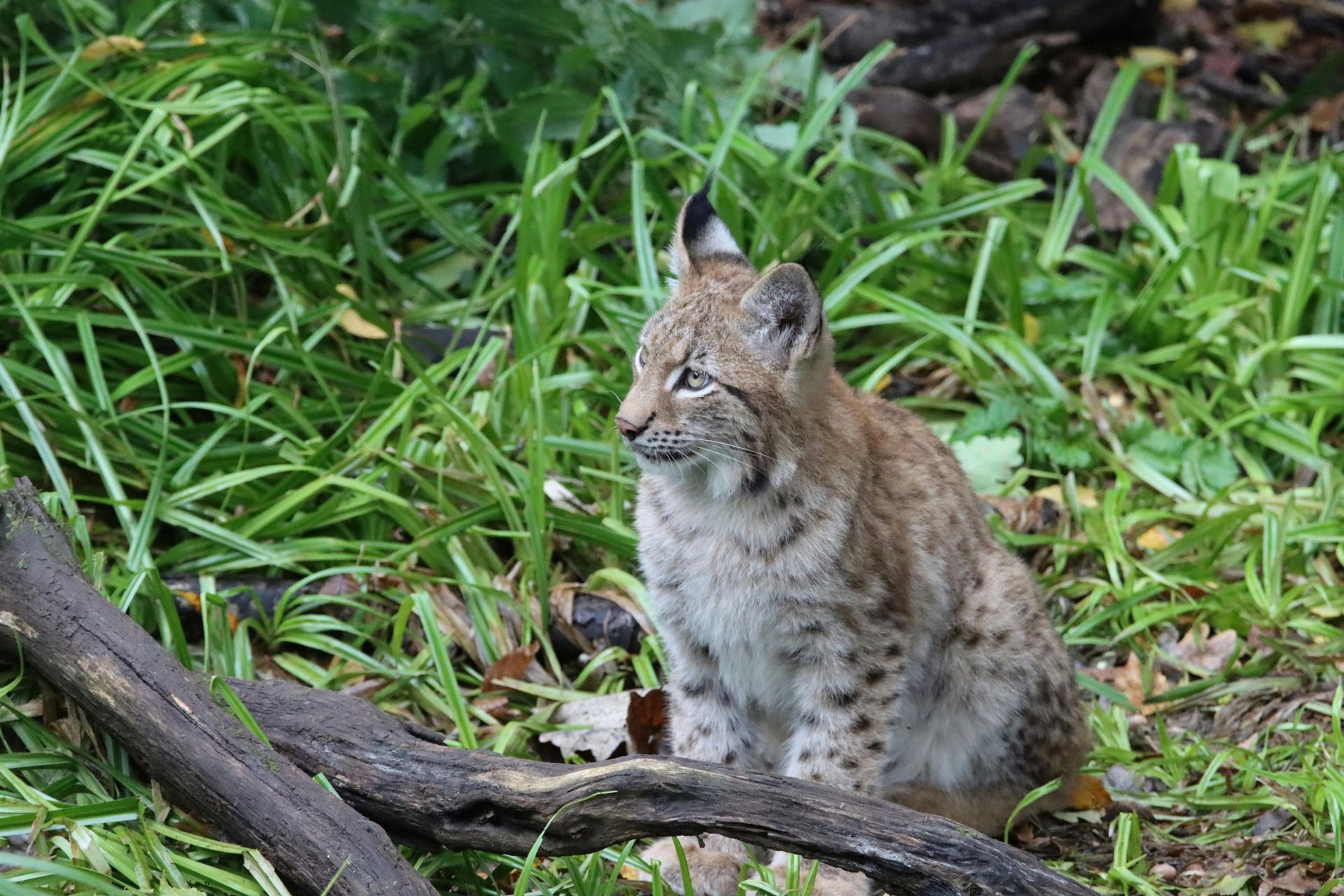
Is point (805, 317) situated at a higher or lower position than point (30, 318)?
higher

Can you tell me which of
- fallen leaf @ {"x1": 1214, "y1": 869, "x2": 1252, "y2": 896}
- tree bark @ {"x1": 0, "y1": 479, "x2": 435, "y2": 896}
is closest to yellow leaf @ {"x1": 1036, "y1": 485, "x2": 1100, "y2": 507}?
fallen leaf @ {"x1": 1214, "y1": 869, "x2": 1252, "y2": 896}

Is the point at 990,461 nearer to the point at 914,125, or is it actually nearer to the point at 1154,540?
the point at 1154,540

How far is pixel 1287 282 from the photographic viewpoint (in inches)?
248

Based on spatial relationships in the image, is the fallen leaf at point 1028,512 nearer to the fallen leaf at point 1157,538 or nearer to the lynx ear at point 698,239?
the fallen leaf at point 1157,538

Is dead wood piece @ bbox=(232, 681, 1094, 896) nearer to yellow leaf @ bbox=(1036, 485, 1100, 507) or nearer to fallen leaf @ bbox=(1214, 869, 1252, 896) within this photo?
fallen leaf @ bbox=(1214, 869, 1252, 896)

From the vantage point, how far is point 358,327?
5887mm

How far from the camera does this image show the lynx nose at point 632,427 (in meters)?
3.85

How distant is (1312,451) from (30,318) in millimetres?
5100

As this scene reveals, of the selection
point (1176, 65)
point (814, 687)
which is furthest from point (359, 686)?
point (1176, 65)

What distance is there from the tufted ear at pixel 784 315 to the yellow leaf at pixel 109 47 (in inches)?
142

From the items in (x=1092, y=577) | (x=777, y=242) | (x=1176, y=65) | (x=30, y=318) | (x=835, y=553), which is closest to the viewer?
(x=835, y=553)

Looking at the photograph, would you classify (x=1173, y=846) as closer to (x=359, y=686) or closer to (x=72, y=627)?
(x=359, y=686)

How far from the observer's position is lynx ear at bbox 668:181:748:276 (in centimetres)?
430

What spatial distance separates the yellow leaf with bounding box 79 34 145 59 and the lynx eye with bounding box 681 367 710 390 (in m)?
3.56
